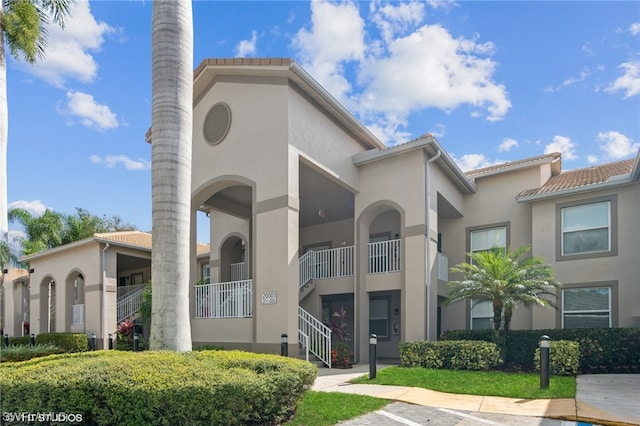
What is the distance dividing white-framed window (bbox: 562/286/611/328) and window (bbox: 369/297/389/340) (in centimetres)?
591

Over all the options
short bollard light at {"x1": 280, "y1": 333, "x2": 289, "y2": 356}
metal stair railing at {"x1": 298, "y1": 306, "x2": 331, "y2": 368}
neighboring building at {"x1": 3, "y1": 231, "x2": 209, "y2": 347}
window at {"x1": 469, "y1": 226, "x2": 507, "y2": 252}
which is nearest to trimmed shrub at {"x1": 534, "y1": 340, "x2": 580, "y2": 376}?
metal stair railing at {"x1": 298, "y1": 306, "x2": 331, "y2": 368}

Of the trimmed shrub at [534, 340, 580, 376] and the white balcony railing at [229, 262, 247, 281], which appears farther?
the white balcony railing at [229, 262, 247, 281]

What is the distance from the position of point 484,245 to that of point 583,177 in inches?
154

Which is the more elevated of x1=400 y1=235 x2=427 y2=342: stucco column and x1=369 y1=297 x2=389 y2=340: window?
x1=400 y1=235 x2=427 y2=342: stucco column

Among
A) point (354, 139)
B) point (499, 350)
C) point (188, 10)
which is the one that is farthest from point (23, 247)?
point (499, 350)

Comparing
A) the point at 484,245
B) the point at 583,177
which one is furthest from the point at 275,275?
the point at 583,177

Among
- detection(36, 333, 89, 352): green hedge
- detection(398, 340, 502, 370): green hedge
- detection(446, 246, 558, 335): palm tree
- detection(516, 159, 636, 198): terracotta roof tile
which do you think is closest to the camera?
detection(398, 340, 502, 370): green hedge

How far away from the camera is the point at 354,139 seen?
16.0 m

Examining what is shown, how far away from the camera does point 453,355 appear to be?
12.1 m

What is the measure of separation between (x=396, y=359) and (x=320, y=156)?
7818 mm

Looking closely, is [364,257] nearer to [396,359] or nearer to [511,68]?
[396,359]

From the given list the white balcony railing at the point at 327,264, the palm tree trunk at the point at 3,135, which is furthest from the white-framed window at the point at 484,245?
the palm tree trunk at the point at 3,135

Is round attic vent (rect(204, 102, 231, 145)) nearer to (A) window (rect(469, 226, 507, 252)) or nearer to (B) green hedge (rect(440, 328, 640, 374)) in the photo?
(A) window (rect(469, 226, 507, 252))

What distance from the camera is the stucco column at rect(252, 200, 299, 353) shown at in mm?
12250
